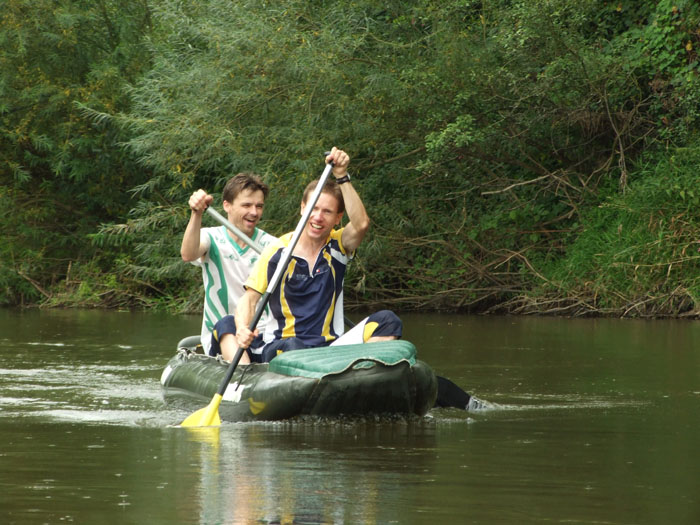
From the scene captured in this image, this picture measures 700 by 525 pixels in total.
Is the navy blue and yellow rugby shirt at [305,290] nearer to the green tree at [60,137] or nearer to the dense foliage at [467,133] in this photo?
the dense foliage at [467,133]

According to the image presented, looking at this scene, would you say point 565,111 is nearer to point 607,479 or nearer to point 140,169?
point 140,169

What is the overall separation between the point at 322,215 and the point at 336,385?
38.4 inches

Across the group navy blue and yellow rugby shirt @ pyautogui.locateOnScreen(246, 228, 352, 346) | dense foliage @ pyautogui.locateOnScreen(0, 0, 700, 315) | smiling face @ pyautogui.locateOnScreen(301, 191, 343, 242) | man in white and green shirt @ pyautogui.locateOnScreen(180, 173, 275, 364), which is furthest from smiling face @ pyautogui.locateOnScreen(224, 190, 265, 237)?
dense foliage @ pyautogui.locateOnScreen(0, 0, 700, 315)

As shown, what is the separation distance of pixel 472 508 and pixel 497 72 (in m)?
11.7

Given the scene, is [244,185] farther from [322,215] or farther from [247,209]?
[322,215]

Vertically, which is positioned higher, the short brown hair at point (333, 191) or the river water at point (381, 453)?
the short brown hair at point (333, 191)

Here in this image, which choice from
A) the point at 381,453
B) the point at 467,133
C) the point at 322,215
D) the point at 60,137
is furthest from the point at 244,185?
the point at 60,137

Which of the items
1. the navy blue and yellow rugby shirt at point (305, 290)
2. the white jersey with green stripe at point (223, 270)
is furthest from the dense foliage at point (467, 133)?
the navy blue and yellow rugby shirt at point (305, 290)

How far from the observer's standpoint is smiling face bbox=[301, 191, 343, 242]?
20.5ft

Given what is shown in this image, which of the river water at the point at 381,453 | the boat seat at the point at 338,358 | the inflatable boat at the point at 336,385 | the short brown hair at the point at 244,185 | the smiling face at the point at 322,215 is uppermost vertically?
the short brown hair at the point at 244,185

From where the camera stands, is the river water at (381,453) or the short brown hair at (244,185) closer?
the river water at (381,453)

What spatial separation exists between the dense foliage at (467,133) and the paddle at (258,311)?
861cm

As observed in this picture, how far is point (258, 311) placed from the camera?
615 centimetres

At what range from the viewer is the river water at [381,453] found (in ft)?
12.6
